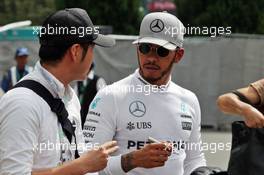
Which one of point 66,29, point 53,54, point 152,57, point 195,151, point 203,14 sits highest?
point 66,29

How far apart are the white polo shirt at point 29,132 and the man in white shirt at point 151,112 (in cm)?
92

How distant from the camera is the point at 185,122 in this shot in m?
4.23

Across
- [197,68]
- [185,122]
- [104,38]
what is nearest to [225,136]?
[197,68]

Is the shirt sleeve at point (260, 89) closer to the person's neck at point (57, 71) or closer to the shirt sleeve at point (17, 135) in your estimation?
the person's neck at point (57, 71)

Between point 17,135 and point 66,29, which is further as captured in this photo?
point 66,29

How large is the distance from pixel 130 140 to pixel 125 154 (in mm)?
132

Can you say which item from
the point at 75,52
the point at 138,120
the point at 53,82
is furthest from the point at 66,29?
the point at 138,120

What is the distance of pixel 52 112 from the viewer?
304 centimetres

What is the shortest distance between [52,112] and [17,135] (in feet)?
0.77

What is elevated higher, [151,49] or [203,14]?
[151,49]

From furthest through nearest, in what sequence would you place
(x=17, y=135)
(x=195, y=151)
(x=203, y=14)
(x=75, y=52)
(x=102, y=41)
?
1. (x=203, y=14)
2. (x=195, y=151)
3. (x=102, y=41)
4. (x=75, y=52)
5. (x=17, y=135)

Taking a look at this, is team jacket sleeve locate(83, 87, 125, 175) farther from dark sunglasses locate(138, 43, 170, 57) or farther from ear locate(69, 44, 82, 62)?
ear locate(69, 44, 82, 62)

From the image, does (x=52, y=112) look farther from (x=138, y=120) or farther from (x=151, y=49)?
(x=151, y=49)

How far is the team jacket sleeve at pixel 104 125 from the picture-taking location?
13.0ft
